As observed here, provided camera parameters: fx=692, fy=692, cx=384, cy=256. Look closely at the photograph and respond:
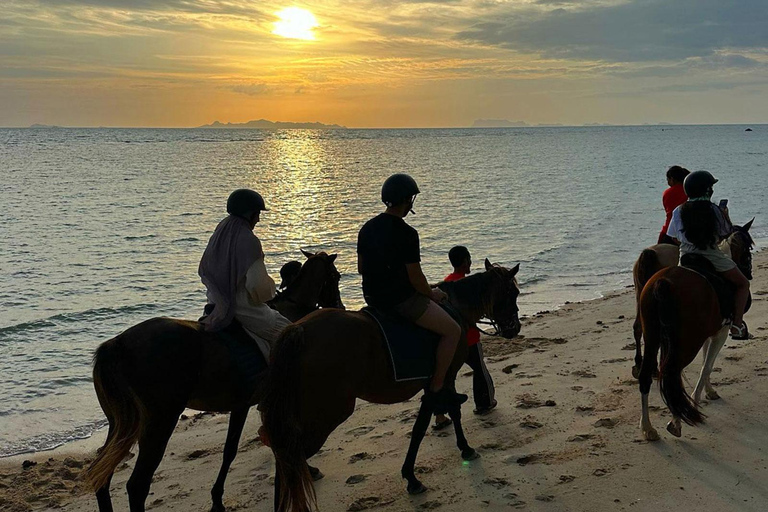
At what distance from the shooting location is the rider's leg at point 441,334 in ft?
20.2

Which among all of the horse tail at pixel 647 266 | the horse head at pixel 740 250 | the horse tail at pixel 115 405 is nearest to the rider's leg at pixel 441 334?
the horse tail at pixel 115 405

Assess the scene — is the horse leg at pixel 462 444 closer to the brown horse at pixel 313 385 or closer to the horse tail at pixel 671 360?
the brown horse at pixel 313 385

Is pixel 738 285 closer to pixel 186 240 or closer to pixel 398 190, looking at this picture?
pixel 398 190

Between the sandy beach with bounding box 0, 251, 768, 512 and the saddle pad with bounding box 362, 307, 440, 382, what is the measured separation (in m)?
1.19

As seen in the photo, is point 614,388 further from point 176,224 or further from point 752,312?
point 176,224

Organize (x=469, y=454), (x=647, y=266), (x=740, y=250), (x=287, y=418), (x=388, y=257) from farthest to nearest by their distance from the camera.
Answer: (x=647, y=266), (x=740, y=250), (x=469, y=454), (x=388, y=257), (x=287, y=418)

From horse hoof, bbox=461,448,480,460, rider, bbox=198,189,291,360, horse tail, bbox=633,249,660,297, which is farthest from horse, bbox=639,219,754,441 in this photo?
rider, bbox=198,189,291,360

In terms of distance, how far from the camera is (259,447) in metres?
8.30

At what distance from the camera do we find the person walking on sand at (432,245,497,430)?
7.73 m

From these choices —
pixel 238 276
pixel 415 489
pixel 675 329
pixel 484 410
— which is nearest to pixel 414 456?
pixel 415 489

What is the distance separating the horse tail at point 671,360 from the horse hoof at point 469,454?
200 centimetres

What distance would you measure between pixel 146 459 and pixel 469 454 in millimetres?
3146

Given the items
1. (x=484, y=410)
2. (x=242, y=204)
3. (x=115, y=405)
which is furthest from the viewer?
(x=484, y=410)

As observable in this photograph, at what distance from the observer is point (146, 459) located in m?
5.75
